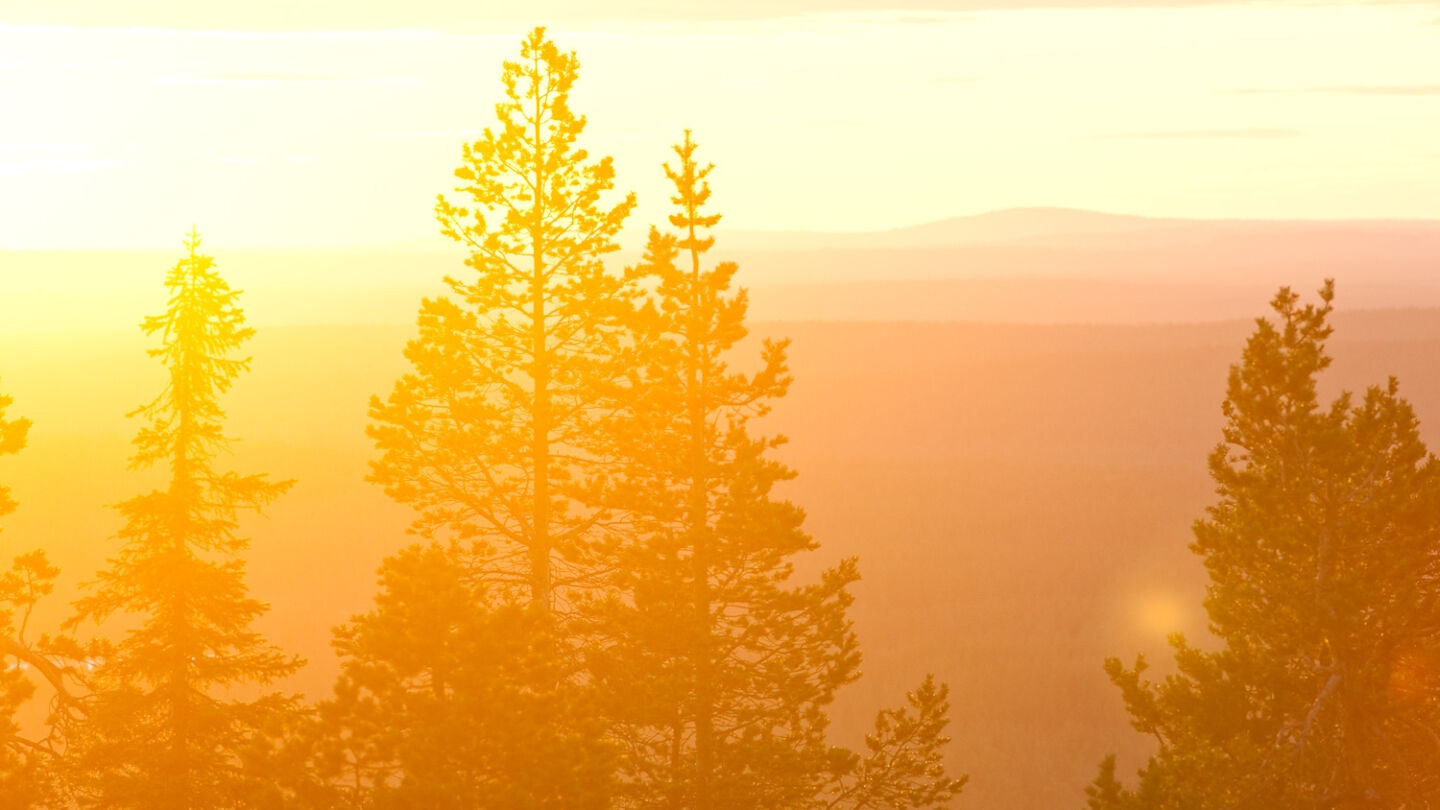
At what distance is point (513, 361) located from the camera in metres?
24.1

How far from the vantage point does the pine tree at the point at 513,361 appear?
23797 mm

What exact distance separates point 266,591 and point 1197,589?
7508cm

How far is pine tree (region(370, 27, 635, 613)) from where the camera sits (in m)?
23.8

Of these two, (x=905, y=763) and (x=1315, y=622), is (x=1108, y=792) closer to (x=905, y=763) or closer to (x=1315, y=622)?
(x=905, y=763)

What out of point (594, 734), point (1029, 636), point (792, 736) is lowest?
point (1029, 636)

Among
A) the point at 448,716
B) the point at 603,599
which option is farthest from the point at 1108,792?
the point at 448,716

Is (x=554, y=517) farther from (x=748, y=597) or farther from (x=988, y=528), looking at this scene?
(x=988, y=528)

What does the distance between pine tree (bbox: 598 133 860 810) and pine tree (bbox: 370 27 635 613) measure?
79 centimetres

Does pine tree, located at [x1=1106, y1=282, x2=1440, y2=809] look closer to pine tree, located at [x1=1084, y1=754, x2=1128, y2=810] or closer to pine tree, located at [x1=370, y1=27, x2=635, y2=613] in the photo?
pine tree, located at [x1=1084, y1=754, x2=1128, y2=810]

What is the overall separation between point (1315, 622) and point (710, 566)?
9.06 metres

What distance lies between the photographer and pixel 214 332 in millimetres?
19891

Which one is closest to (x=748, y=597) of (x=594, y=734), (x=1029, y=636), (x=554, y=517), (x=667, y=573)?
(x=667, y=573)

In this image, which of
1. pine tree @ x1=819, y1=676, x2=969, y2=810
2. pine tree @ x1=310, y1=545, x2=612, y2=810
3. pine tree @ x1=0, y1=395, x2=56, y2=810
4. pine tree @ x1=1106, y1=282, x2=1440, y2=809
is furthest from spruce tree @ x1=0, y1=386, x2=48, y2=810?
pine tree @ x1=1106, y1=282, x2=1440, y2=809

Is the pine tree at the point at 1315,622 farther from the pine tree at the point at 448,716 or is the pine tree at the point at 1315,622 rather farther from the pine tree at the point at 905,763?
the pine tree at the point at 448,716
